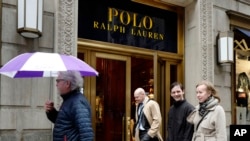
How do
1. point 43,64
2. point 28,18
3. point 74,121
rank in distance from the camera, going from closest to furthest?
1. point 74,121
2. point 43,64
3. point 28,18

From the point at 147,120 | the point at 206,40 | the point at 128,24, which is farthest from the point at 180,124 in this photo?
the point at 206,40

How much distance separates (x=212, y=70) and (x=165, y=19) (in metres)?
1.65

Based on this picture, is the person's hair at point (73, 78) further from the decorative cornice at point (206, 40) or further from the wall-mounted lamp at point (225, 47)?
the wall-mounted lamp at point (225, 47)

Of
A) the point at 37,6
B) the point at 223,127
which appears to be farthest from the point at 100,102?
the point at 223,127

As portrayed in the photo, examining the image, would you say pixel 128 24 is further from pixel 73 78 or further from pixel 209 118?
Result: pixel 73 78

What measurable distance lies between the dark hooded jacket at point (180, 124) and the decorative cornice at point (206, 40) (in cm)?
328

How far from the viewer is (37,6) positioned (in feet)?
21.9

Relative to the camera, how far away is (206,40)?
32.8 ft

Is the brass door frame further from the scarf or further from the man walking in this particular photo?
the scarf

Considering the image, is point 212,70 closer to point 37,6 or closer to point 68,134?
point 37,6

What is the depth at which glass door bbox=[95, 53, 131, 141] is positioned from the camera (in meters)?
8.66

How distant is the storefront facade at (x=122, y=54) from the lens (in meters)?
6.70

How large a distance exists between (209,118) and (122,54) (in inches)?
159

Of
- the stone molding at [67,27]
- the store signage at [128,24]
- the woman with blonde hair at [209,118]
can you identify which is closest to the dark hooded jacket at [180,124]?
the woman with blonde hair at [209,118]
